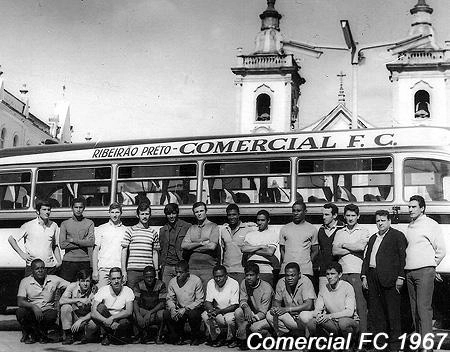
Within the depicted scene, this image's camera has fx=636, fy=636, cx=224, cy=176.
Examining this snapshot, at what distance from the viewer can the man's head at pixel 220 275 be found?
343 inches

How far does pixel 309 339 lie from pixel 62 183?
565 cm

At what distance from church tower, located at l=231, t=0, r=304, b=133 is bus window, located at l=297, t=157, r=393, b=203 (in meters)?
29.0

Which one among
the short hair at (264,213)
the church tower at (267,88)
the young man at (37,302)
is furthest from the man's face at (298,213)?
the church tower at (267,88)

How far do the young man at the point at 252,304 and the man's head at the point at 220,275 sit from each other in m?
0.26

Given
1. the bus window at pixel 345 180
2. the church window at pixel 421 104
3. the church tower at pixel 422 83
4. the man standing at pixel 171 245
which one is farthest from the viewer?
the church window at pixel 421 104

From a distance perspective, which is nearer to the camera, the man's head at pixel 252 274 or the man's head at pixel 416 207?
the man's head at pixel 416 207

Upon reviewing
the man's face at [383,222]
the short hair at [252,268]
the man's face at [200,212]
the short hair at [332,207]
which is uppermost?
the short hair at [332,207]

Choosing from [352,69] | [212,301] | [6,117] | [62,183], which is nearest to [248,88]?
[6,117]

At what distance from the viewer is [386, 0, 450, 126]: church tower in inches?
1438

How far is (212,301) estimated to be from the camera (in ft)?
28.9

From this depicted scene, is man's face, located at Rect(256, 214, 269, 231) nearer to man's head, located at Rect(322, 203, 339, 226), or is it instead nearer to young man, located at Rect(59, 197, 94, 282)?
man's head, located at Rect(322, 203, 339, 226)

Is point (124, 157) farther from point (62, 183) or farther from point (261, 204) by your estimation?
point (261, 204)

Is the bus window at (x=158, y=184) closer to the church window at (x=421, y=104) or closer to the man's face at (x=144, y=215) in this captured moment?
the man's face at (x=144, y=215)

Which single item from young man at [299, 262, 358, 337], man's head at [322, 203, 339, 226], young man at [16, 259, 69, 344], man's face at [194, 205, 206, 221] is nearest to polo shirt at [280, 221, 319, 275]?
man's head at [322, 203, 339, 226]
